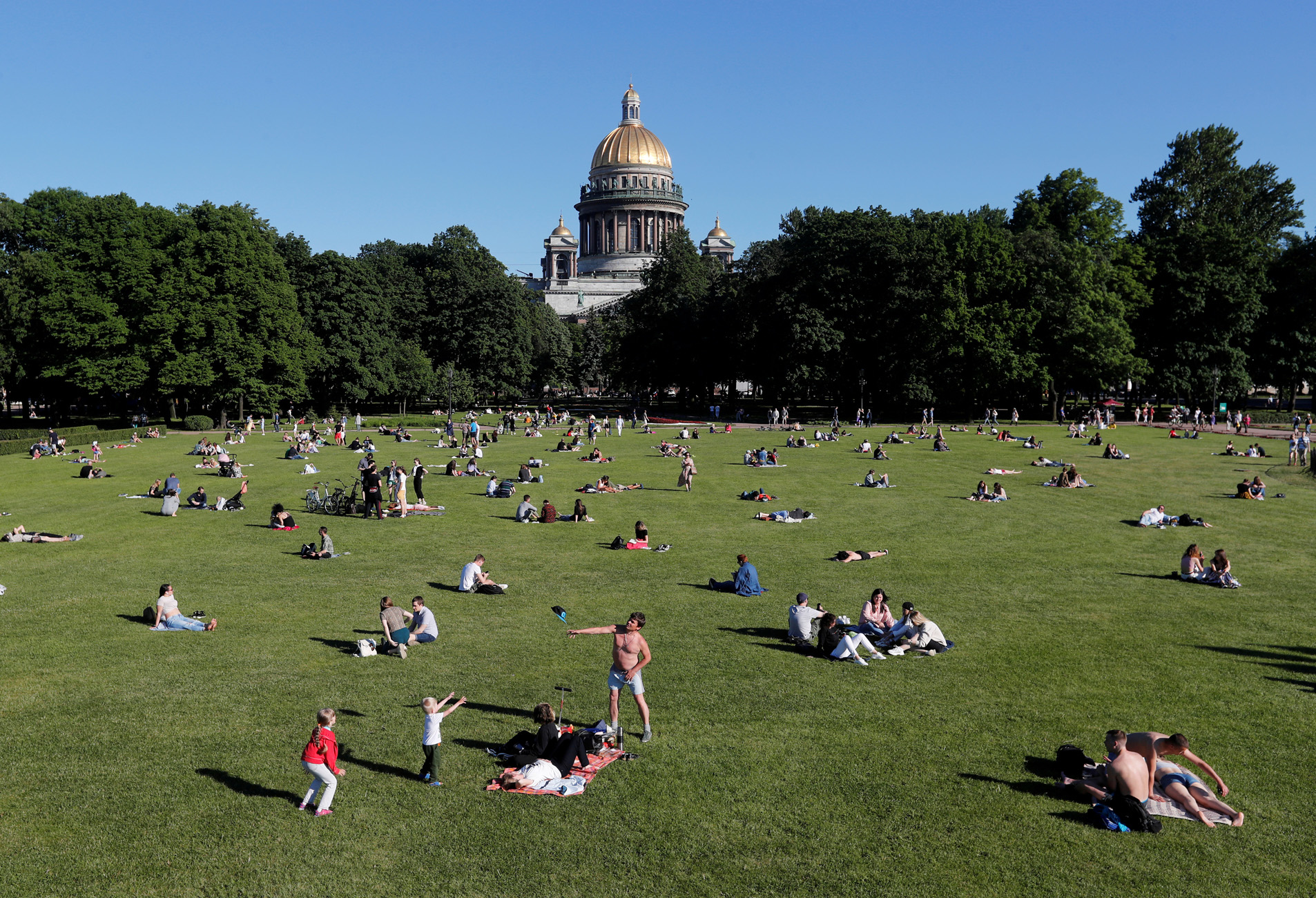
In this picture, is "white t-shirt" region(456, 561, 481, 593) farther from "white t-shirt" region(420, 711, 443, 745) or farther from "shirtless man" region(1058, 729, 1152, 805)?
"shirtless man" region(1058, 729, 1152, 805)

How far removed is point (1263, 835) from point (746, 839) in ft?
16.4

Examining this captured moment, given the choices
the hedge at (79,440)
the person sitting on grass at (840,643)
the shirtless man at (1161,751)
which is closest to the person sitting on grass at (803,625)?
the person sitting on grass at (840,643)

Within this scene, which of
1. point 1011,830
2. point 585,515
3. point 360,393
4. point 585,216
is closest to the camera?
point 1011,830

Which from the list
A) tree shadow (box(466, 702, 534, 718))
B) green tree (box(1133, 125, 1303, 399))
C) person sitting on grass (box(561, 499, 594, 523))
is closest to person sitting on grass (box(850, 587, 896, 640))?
tree shadow (box(466, 702, 534, 718))

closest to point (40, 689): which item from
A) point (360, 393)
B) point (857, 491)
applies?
point (857, 491)

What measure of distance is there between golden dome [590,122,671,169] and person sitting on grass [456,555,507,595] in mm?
156535

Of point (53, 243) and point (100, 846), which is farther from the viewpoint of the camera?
point (53, 243)

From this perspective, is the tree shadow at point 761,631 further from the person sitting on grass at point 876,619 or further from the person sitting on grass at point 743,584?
the person sitting on grass at point 743,584

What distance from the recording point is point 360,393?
68.2 metres

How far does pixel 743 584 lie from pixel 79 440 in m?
44.6

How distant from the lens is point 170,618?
609 inches

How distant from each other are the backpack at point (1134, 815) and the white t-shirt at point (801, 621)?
6011 millimetres

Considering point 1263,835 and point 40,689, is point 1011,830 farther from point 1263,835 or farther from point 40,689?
point 40,689

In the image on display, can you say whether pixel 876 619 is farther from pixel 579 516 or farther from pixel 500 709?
pixel 579 516
